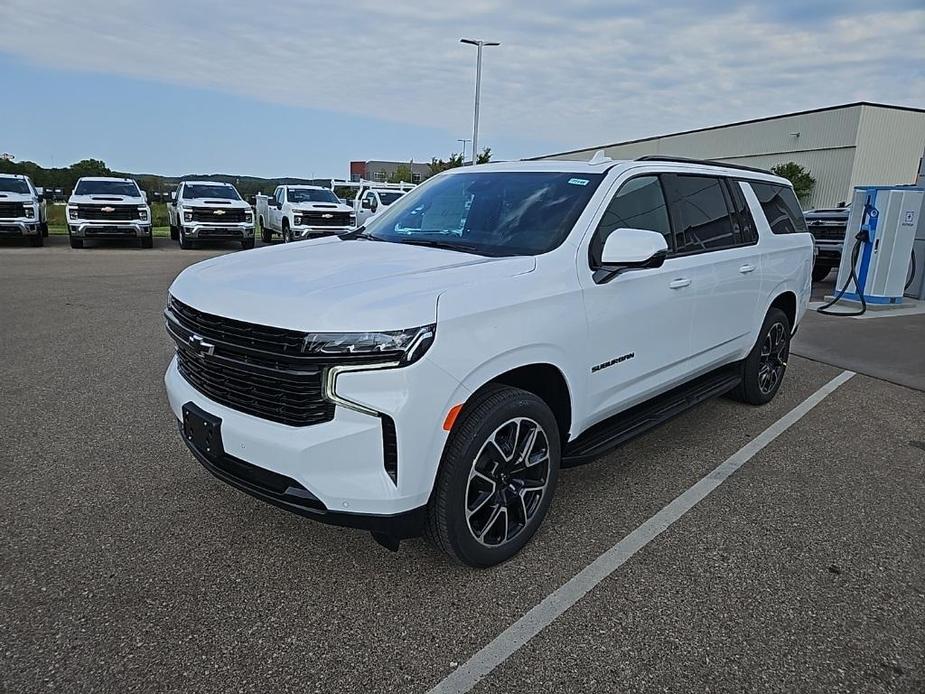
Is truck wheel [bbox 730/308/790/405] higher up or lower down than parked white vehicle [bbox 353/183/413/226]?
lower down

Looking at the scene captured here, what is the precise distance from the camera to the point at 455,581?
2.96 meters

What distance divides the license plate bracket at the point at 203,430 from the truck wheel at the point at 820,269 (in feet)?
45.7

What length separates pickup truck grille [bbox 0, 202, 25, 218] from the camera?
1702cm

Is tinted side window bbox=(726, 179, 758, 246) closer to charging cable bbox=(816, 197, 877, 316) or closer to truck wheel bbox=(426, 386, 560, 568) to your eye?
truck wheel bbox=(426, 386, 560, 568)

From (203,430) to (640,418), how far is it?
7.66 feet

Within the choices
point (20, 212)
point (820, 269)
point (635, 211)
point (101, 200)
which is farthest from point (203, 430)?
point (20, 212)

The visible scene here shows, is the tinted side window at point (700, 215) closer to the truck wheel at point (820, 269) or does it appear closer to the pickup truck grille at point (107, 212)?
the truck wheel at point (820, 269)

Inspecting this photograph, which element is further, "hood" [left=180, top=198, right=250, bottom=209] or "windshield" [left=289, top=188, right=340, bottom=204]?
→ "windshield" [left=289, top=188, right=340, bottom=204]

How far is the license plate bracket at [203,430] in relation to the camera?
2.81 m

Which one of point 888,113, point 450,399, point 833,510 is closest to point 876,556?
point 833,510

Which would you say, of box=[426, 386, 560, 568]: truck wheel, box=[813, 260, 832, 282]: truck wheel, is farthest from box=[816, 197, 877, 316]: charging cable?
box=[426, 386, 560, 568]: truck wheel

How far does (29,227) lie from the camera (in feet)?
57.0

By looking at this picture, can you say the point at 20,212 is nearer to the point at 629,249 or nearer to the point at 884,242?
the point at 629,249

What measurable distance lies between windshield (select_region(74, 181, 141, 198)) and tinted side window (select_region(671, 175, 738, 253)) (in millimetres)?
17565
